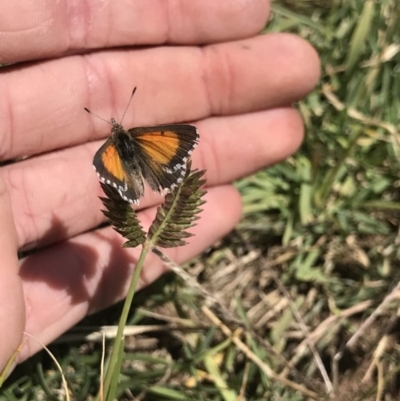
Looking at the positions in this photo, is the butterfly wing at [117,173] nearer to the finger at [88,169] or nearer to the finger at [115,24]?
the finger at [88,169]

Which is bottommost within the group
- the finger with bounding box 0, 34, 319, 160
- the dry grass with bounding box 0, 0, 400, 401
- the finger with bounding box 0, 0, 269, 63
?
the dry grass with bounding box 0, 0, 400, 401

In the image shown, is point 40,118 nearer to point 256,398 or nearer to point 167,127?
point 167,127

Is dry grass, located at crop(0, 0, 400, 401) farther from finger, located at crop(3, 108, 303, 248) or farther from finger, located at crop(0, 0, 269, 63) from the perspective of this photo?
finger, located at crop(0, 0, 269, 63)

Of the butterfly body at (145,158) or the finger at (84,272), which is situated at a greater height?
the butterfly body at (145,158)

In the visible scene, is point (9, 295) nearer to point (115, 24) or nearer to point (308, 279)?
point (115, 24)

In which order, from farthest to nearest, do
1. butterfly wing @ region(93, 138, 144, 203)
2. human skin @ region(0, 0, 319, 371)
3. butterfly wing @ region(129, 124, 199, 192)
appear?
human skin @ region(0, 0, 319, 371), butterfly wing @ region(129, 124, 199, 192), butterfly wing @ region(93, 138, 144, 203)

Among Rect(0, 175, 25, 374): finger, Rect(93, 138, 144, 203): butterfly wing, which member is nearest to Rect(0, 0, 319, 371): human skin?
Rect(0, 175, 25, 374): finger

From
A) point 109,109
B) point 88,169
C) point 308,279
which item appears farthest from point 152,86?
point 308,279

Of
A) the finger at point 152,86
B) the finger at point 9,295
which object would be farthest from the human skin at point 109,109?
the finger at point 9,295
